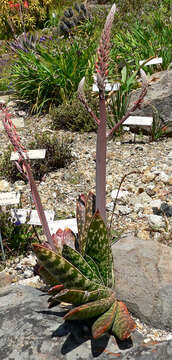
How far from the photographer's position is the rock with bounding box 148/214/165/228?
2855mm

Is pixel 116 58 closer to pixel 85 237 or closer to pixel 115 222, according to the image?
pixel 115 222

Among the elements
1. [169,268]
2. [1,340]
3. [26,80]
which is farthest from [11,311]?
[26,80]

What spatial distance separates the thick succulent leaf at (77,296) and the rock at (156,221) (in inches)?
48.1

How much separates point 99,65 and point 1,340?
118 centimetres

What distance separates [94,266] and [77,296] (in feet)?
0.91

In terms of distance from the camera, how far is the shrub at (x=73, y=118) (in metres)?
4.56

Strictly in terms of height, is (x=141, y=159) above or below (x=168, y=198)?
above

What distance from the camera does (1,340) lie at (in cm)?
163

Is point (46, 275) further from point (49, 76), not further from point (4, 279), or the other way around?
point (49, 76)

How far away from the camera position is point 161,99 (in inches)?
175

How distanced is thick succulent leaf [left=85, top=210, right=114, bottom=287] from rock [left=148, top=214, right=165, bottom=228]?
108 cm

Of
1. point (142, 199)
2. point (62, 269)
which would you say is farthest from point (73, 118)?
point (62, 269)

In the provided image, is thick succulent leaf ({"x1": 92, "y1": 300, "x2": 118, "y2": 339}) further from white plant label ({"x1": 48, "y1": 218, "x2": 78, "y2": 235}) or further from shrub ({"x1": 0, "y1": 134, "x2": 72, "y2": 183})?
shrub ({"x1": 0, "y1": 134, "x2": 72, "y2": 183})

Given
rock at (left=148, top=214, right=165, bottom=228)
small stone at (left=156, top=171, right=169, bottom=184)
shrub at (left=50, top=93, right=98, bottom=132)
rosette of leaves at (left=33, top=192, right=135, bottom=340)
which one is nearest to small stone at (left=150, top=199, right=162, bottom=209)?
rock at (left=148, top=214, right=165, bottom=228)
